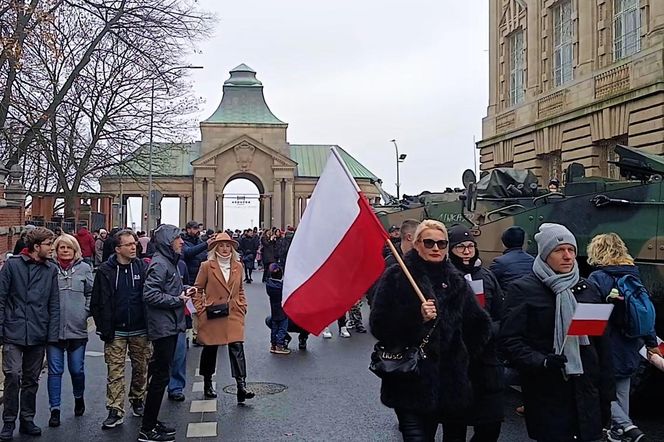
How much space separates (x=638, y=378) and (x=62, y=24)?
17.2m

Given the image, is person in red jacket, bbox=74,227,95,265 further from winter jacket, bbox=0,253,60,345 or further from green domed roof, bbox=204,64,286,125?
green domed roof, bbox=204,64,286,125

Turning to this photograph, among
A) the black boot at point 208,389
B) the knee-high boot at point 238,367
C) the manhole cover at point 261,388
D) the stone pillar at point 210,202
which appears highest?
the stone pillar at point 210,202

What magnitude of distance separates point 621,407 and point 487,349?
7.69 ft

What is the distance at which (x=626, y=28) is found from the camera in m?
22.5

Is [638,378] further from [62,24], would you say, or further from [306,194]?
[306,194]

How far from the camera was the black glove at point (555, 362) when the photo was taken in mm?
4676

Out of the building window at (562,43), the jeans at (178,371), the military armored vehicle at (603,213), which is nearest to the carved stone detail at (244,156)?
the building window at (562,43)

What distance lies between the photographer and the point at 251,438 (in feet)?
23.8

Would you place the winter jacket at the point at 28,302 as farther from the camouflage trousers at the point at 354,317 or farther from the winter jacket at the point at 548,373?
the camouflage trousers at the point at 354,317

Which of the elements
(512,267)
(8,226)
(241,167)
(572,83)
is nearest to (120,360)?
(512,267)

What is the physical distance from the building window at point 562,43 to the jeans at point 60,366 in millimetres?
20919

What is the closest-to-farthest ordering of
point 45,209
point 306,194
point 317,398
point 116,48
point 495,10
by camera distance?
1. point 317,398
2. point 116,48
3. point 45,209
4. point 495,10
5. point 306,194

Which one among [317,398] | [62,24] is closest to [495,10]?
[62,24]

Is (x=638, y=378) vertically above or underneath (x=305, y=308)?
underneath
